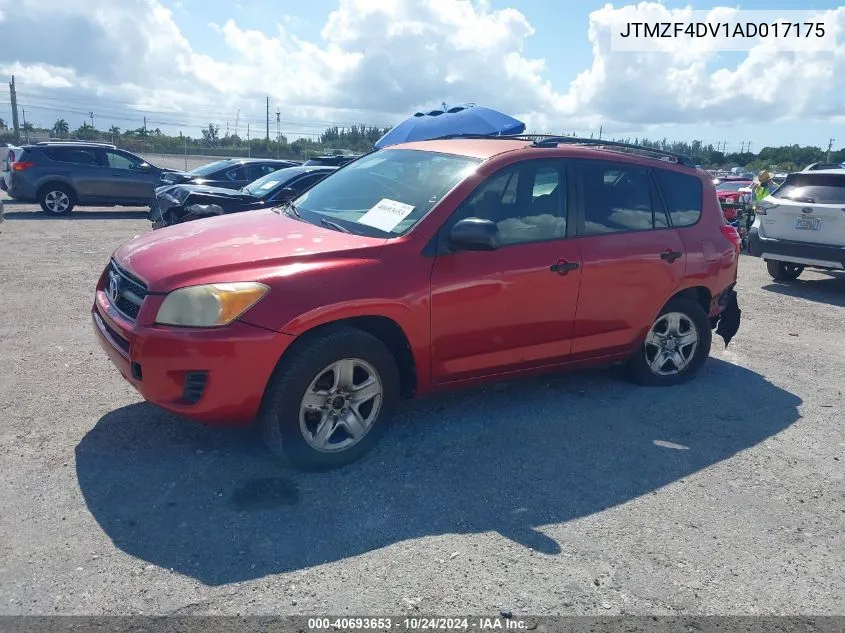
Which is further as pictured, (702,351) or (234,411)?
(702,351)

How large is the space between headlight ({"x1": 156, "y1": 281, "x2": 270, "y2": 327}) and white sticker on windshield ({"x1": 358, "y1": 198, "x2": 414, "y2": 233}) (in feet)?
3.19

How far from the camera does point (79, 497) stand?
3.51 meters

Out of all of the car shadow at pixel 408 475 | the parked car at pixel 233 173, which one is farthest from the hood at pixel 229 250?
the parked car at pixel 233 173

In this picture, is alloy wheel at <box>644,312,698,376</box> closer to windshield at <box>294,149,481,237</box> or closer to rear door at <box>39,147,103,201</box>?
windshield at <box>294,149,481,237</box>

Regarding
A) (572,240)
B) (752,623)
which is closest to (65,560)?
(752,623)

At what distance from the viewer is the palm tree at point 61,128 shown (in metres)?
43.9

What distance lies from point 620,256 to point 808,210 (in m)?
6.31

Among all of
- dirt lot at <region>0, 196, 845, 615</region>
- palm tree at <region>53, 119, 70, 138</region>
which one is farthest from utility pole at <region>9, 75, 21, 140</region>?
dirt lot at <region>0, 196, 845, 615</region>

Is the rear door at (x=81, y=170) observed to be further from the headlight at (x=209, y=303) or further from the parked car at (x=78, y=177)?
the headlight at (x=209, y=303)

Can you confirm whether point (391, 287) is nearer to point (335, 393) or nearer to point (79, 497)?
point (335, 393)

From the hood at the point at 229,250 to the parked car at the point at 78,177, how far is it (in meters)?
12.8

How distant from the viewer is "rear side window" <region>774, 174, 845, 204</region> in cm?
976

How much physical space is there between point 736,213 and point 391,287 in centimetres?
1354

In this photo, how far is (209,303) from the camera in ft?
11.6
